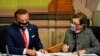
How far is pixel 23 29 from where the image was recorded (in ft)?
11.7

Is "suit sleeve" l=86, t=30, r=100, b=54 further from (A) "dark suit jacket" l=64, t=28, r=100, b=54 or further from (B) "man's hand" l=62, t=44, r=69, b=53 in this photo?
(B) "man's hand" l=62, t=44, r=69, b=53

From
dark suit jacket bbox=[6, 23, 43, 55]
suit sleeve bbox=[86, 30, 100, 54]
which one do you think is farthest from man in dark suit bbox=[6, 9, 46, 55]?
suit sleeve bbox=[86, 30, 100, 54]

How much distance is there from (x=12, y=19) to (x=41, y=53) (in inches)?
88.5

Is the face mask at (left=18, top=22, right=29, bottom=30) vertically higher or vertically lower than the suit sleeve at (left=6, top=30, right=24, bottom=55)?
higher

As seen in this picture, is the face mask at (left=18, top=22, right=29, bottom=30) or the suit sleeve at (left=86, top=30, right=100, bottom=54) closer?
the suit sleeve at (left=86, top=30, right=100, bottom=54)

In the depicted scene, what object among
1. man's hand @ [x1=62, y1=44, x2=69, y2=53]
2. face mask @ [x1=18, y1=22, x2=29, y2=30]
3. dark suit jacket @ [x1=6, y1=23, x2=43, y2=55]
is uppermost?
face mask @ [x1=18, y1=22, x2=29, y2=30]

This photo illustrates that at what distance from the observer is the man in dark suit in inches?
137

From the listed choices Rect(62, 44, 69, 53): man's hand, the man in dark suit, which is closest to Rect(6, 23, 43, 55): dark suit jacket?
the man in dark suit

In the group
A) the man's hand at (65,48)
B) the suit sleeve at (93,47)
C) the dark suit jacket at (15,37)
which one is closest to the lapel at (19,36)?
the dark suit jacket at (15,37)

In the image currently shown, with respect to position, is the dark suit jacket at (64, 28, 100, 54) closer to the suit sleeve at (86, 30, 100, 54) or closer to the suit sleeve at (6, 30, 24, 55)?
the suit sleeve at (86, 30, 100, 54)

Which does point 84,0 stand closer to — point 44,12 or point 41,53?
point 44,12

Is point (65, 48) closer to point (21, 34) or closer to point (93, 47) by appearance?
point (93, 47)

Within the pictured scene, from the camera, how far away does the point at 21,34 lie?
140 inches

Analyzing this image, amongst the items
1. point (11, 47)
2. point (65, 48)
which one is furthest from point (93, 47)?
point (11, 47)
